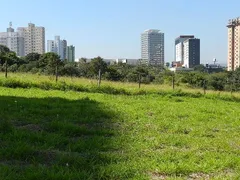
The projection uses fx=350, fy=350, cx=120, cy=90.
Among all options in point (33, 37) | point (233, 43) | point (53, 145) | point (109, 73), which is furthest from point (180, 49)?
point (53, 145)

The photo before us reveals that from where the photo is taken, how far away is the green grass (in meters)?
4.09

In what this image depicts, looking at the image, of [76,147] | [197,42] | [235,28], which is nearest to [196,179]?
[76,147]

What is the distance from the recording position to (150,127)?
7.44 meters

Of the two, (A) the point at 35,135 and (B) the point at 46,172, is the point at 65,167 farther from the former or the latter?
(A) the point at 35,135

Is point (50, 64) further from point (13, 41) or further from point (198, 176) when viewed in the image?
point (13, 41)

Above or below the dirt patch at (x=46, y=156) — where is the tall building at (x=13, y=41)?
above

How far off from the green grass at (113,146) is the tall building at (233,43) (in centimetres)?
11129

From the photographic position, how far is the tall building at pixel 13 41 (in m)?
103

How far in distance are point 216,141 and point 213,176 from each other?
7.19 ft

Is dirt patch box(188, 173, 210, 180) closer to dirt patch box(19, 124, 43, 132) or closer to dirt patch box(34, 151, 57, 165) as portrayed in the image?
dirt patch box(34, 151, 57, 165)

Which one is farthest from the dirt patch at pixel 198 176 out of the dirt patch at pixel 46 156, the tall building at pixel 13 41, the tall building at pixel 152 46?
the tall building at pixel 152 46

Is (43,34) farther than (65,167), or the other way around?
(43,34)

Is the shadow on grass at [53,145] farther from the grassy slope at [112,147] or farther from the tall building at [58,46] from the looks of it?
the tall building at [58,46]

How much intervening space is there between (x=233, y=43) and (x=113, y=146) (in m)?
120
